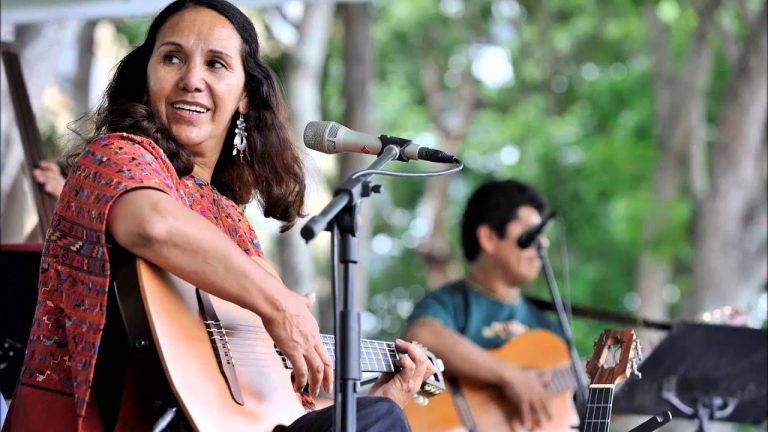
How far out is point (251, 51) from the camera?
328cm

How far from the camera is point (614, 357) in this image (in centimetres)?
338

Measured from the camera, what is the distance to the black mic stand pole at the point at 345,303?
2.49 m

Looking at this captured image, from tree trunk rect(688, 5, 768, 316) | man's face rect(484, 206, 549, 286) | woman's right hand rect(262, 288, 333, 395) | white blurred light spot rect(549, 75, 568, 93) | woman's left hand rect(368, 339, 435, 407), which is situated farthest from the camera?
white blurred light spot rect(549, 75, 568, 93)

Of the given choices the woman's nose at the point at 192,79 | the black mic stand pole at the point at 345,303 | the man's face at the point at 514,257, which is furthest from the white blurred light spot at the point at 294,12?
the black mic stand pole at the point at 345,303

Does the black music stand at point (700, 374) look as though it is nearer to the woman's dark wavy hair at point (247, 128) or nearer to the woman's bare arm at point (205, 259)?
the woman's dark wavy hair at point (247, 128)

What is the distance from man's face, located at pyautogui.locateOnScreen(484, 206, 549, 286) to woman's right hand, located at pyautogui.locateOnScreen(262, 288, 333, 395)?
9.92 feet

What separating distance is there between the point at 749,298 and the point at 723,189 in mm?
783

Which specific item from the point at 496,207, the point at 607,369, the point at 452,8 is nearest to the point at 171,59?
the point at 607,369

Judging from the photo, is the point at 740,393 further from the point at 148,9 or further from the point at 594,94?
the point at 594,94

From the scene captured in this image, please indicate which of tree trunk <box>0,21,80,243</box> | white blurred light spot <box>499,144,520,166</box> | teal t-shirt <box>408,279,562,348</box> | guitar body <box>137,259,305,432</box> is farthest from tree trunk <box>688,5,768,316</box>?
white blurred light spot <box>499,144,520,166</box>

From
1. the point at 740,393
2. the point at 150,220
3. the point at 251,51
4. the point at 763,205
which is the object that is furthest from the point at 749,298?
A: the point at 150,220

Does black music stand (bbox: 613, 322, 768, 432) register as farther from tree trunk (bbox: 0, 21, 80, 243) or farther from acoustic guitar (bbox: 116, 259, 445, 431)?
tree trunk (bbox: 0, 21, 80, 243)

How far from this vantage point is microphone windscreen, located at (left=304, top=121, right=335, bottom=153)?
2.88 m

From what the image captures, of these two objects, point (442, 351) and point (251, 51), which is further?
point (442, 351)
